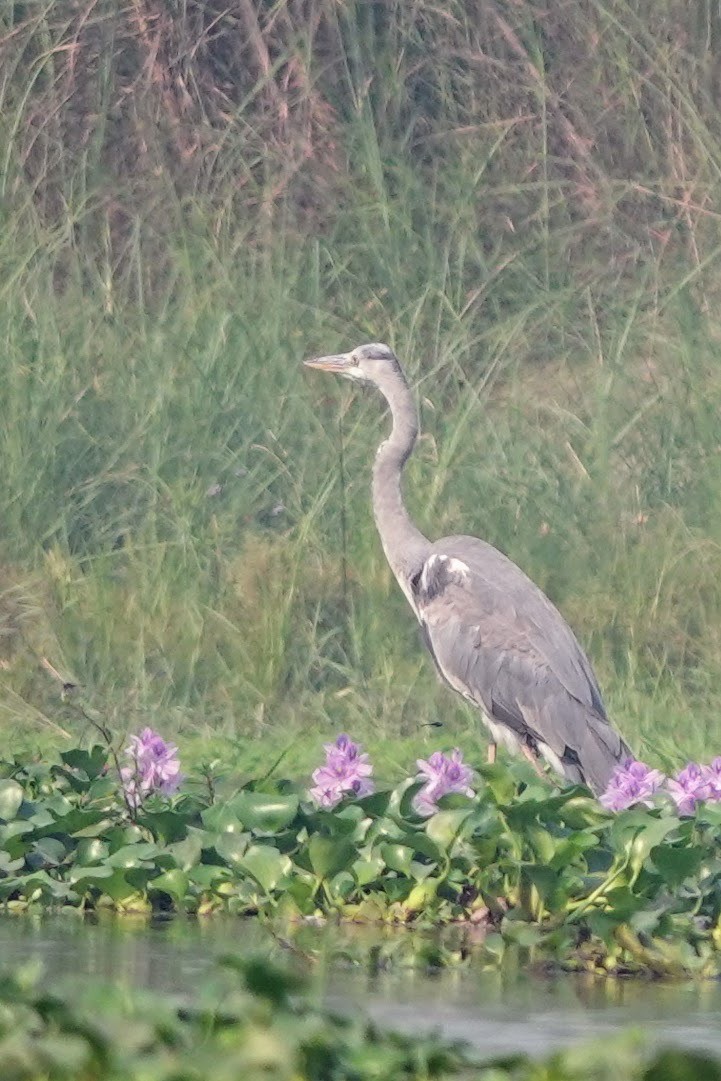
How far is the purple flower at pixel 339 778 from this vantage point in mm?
5027

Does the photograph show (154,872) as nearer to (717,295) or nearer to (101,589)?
(101,589)

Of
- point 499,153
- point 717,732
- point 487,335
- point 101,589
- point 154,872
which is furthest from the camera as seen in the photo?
point 499,153

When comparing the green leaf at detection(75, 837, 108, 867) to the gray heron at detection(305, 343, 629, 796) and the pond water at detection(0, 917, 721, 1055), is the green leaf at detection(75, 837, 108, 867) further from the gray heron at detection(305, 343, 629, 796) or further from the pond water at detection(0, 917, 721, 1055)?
the gray heron at detection(305, 343, 629, 796)

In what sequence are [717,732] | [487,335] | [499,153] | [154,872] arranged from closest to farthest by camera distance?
[154,872] < [717,732] < [487,335] < [499,153]

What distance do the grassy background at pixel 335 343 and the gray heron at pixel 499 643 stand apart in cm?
29

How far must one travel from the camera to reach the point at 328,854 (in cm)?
458

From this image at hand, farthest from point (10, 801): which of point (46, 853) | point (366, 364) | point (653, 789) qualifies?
point (366, 364)

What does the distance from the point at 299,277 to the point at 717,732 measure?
2.73 m

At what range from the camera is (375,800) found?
488 centimetres

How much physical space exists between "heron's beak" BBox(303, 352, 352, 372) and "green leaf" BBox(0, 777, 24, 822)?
2707mm

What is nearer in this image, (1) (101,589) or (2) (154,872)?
(2) (154,872)

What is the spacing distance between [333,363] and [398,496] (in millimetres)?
561

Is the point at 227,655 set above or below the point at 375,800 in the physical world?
below

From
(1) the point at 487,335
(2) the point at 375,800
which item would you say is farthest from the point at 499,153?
(2) the point at 375,800
